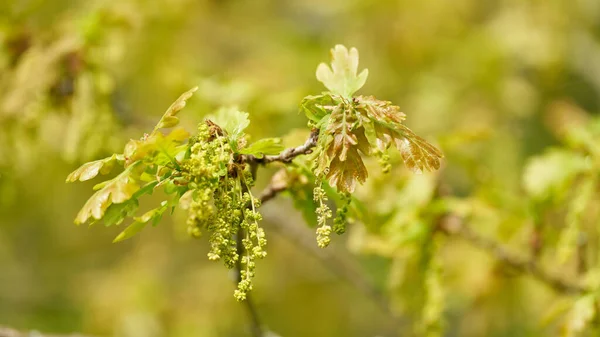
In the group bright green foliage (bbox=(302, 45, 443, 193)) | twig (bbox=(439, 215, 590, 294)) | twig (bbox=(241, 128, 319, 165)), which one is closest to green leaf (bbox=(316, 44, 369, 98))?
bright green foliage (bbox=(302, 45, 443, 193))

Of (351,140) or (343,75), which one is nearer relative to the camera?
(351,140)

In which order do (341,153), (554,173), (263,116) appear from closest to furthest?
(341,153) < (554,173) < (263,116)

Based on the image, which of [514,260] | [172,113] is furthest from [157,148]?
[514,260]

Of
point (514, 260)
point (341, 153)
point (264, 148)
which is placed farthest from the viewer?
point (514, 260)

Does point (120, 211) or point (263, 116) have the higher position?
point (263, 116)

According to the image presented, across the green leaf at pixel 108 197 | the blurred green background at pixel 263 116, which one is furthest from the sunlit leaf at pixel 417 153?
the blurred green background at pixel 263 116

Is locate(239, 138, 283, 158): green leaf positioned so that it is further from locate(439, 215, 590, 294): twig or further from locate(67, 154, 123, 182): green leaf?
locate(439, 215, 590, 294): twig

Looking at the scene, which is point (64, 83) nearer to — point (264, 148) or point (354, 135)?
point (264, 148)
